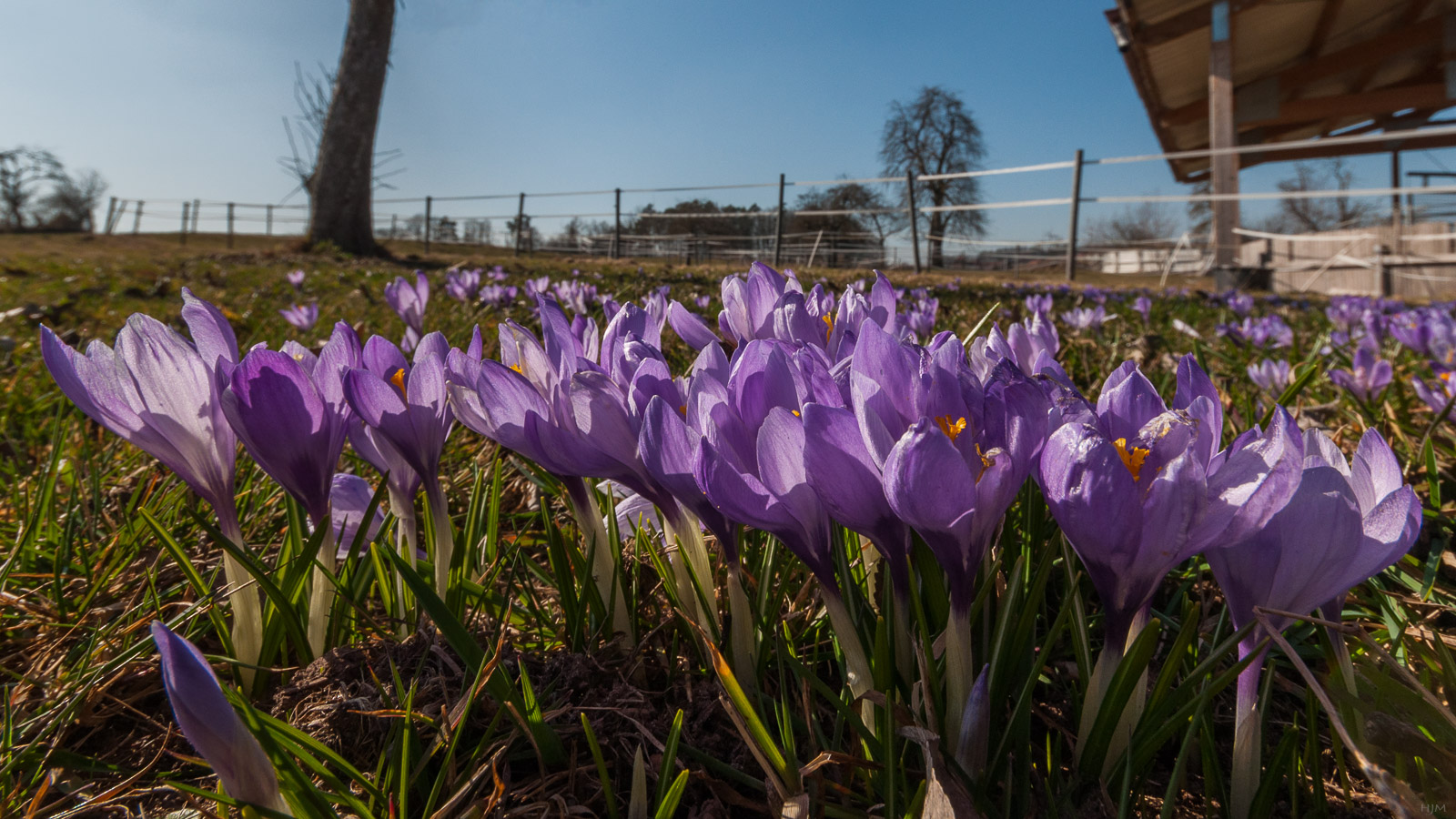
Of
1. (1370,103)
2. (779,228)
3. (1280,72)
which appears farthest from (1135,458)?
(1370,103)

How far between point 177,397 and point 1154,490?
81 centimetres

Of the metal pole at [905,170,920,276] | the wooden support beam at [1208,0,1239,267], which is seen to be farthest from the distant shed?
the metal pole at [905,170,920,276]

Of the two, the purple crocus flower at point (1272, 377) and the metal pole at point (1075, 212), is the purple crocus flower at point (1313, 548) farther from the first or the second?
the metal pole at point (1075, 212)

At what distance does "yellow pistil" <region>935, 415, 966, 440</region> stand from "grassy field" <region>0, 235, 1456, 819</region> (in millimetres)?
156

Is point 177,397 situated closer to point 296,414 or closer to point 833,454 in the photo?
point 296,414

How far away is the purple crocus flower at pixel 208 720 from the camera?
44 centimetres

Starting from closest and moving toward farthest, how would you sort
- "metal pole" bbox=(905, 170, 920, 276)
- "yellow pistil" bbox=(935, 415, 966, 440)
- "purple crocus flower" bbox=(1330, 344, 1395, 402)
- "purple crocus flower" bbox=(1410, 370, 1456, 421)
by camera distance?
"yellow pistil" bbox=(935, 415, 966, 440) < "purple crocus flower" bbox=(1410, 370, 1456, 421) < "purple crocus flower" bbox=(1330, 344, 1395, 402) < "metal pole" bbox=(905, 170, 920, 276)

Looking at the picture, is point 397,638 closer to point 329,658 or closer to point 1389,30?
point 329,658

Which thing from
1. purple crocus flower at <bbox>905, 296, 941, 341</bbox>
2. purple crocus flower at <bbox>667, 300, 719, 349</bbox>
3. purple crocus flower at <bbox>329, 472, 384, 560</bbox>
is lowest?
purple crocus flower at <bbox>329, 472, 384, 560</bbox>

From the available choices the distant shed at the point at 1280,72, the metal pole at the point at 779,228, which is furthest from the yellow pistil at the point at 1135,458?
the metal pole at the point at 779,228

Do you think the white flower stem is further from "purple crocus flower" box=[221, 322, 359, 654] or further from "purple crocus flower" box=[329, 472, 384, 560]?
"purple crocus flower" box=[329, 472, 384, 560]

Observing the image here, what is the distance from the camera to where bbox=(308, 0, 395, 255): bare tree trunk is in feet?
33.6

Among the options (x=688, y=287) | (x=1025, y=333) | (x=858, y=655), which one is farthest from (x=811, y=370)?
(x=688, y=287)

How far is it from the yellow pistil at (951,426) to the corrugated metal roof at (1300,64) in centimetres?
1283
